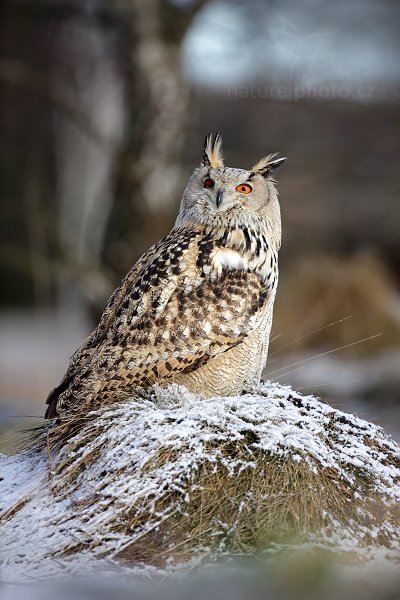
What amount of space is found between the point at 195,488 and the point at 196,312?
873 millimetres

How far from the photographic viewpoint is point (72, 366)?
4.00 m

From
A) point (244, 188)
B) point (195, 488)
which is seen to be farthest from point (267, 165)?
point (195, 488)

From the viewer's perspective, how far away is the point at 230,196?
4129 mm

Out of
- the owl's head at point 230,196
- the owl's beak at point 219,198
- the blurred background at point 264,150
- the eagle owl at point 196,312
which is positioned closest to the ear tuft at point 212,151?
the owl's head at point 230,196

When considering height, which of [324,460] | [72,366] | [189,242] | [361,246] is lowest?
[324,460]

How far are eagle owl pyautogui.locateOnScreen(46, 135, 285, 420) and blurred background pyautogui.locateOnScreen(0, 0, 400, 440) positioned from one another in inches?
23.1

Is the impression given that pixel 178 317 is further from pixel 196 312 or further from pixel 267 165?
pixel 267 165

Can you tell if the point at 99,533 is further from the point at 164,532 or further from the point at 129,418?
the point at 129,418

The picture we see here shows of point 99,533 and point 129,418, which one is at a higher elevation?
point 129,418

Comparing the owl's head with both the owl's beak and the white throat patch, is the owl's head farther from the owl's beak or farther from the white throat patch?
the white throat patch

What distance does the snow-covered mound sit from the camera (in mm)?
3193

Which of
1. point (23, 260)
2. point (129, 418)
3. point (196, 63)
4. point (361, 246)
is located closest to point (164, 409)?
point (129, 418)

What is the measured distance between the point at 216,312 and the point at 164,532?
109cm

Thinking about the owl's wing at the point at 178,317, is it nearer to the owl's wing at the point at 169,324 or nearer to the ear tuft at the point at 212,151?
the owl's wing at the point at 169,324
